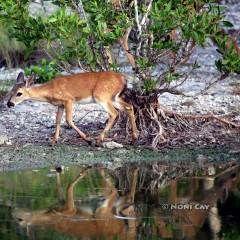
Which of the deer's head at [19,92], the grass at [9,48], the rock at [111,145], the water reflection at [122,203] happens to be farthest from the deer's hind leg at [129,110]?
the grass at [9,48]

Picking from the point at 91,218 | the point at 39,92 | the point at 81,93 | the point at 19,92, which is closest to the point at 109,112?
the point at 81,93

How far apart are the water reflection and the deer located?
142 cm

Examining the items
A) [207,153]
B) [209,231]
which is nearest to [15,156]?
[207,153]

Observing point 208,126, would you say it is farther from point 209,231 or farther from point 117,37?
point 209,231

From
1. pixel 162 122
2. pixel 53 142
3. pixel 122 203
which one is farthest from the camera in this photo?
pixel 162 122

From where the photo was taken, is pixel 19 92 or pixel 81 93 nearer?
pixel 81 93

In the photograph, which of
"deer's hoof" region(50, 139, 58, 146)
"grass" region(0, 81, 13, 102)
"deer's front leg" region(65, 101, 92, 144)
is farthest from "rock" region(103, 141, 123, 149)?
"grass" region(0, 81, 13, 102)

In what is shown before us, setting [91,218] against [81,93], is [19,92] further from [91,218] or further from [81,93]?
[91,218]

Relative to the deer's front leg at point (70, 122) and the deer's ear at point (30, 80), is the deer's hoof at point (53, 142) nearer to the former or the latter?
the deer's front leg at point (70, 122)

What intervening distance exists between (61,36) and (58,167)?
1.77 metres

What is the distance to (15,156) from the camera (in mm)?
12586

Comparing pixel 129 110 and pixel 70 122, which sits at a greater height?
pixel 129 110

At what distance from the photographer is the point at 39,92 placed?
13.4 metres

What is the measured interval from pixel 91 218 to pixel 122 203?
71 cm
